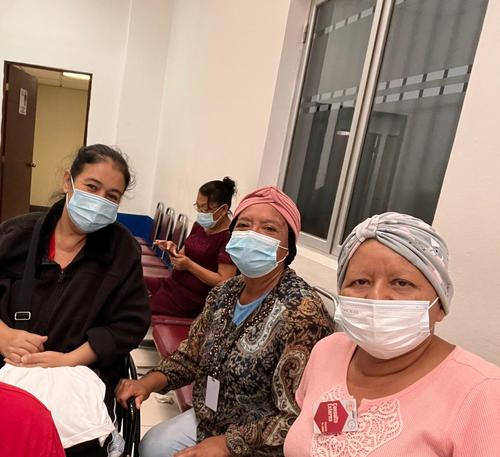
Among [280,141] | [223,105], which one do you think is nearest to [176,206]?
[223,105]

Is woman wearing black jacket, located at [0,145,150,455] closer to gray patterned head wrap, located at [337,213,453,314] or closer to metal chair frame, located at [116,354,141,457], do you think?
metal chair frame, located at [116,354,141,457]

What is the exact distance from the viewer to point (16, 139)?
19.6 ft

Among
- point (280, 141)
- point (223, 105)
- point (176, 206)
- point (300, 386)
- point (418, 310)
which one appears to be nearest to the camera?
point (418, 310)

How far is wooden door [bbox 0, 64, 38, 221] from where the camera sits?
5660 millimetres

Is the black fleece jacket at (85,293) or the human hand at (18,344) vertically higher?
the black fleece jacket at (85,293)

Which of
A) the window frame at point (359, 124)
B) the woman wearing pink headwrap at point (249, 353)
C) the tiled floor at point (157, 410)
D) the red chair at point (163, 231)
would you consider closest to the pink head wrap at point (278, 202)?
the woman wearing pink headwrap at point (249, 353)

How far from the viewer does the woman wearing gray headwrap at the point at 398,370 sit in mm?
758

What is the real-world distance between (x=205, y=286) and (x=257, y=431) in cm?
138

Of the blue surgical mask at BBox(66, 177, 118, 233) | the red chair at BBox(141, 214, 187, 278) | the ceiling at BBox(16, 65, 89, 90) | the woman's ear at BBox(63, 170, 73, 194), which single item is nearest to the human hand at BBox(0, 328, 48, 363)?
the blue surgical mask at BBox(66, 177, 118, 233)

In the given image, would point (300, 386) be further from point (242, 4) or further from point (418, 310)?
point (242, 4)

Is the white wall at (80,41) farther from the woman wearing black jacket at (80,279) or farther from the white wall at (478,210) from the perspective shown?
the white wall at (478,210)

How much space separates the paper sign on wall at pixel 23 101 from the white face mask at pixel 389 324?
6.40 meters

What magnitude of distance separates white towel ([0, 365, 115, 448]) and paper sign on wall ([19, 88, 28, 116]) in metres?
5.74

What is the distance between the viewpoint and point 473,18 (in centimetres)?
151
